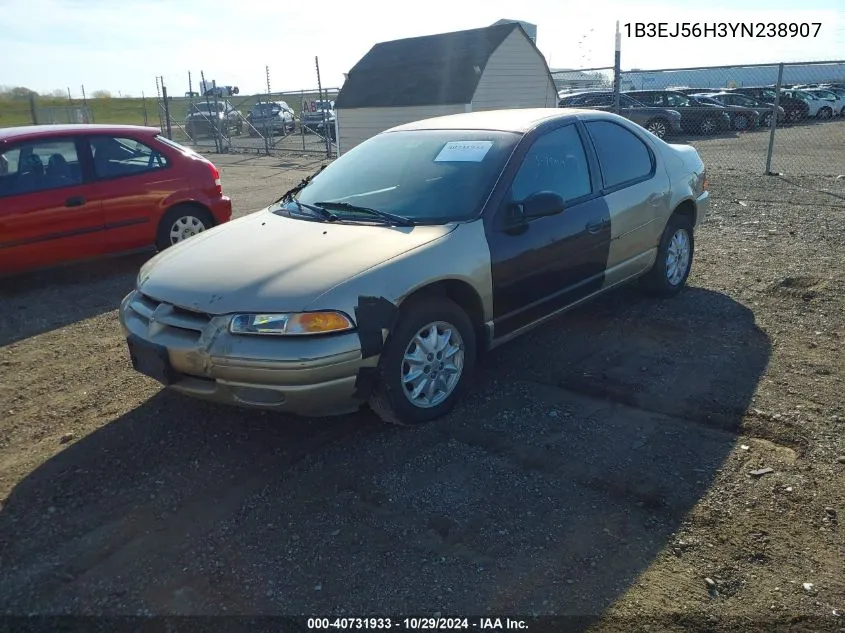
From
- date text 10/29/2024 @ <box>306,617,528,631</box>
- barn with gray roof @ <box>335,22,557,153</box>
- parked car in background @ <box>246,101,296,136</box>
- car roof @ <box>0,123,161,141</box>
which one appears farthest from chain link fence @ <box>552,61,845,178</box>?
date text 10/29/2024 @ <box>306,617,528,631</box>

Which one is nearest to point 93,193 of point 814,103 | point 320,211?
point 320,211

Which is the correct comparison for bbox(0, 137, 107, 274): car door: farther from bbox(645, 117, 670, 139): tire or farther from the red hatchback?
bbox(645, 117, 670, 139): tire

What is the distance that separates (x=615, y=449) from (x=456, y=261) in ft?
4.30

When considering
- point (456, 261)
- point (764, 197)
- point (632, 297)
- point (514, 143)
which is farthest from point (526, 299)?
point (764, 197)

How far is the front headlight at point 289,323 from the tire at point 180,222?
4413mm

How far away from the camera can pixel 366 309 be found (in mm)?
3500

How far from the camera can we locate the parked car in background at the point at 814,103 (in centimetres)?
2792

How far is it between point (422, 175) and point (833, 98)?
101 feet

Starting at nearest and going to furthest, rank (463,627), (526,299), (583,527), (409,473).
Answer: (463,627), (583,527), (409,473), (526,299)

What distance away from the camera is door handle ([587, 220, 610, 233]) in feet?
15.5

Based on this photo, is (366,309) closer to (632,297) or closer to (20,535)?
(20,535)

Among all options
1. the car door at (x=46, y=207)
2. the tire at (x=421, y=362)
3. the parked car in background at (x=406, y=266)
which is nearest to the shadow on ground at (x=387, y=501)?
the tire at (x=421, y=362)

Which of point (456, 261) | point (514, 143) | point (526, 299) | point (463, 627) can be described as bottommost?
point (463, 627)

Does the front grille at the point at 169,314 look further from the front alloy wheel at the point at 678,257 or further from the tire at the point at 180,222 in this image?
the front alloy wheel at the point at 678,257
